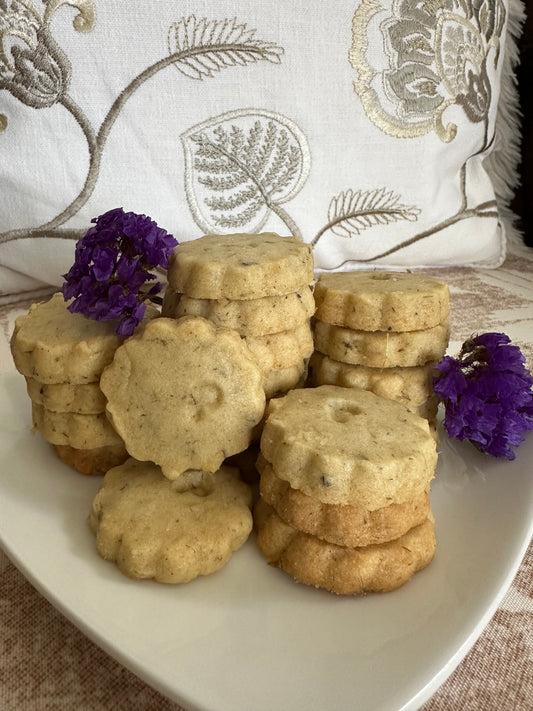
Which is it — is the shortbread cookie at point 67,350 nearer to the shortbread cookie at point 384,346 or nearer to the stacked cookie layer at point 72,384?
the stacked cookie layer at point 72,384

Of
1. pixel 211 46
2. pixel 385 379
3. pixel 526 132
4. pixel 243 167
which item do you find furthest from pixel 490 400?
pixel 526 132

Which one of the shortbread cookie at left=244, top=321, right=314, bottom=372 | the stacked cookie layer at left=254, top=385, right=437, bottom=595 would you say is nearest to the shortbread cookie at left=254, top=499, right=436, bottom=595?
the stacked cookie layer at left=254, top=385, right=437, bottom=595

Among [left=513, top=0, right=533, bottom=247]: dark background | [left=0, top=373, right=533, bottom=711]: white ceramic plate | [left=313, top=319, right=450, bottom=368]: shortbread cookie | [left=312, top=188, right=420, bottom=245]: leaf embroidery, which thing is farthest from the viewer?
[left=513, top=0, right=533, bottom=247]: dark background

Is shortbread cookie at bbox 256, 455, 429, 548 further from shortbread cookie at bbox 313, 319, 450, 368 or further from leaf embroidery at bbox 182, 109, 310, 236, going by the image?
leaf embroidery at bbox 182, 109, 310, 236

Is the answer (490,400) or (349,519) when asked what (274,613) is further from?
(490,400)

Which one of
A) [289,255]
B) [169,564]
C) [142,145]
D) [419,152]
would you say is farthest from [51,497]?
[419,152]

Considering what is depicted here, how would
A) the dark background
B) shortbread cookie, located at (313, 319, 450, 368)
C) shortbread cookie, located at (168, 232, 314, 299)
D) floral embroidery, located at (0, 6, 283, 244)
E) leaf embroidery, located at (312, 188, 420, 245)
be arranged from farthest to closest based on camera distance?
the dark background, leaf embroidery, located at (312, 188, 420, 245), floral embroidery, located at (0, 6, 283, 244), shortbread cookie, located at (313, 319, 450, 368), shortbread cookie, located at (168, 232, 314, 299)

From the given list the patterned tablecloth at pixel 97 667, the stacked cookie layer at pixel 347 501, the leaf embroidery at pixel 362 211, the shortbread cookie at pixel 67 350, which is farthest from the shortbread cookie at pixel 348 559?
the leaf embroidery at pixel 362 211
